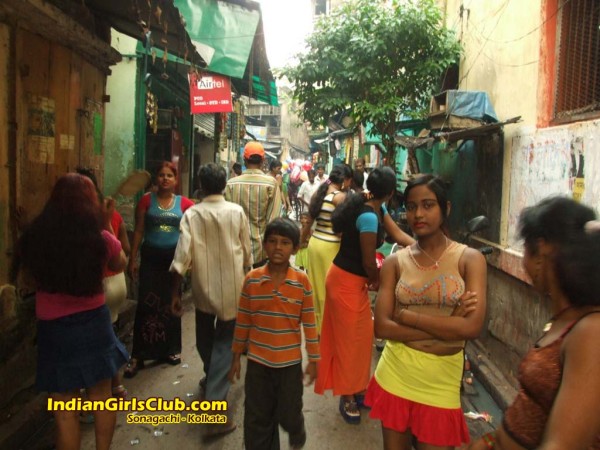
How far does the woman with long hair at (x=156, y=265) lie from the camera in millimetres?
4293

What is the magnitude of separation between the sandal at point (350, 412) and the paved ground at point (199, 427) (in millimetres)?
43

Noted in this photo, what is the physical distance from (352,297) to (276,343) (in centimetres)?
97

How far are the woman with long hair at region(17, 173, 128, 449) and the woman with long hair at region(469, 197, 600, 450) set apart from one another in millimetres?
2134

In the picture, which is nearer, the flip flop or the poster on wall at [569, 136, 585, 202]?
the flip flop

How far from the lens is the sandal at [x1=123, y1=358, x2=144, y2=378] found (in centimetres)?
437

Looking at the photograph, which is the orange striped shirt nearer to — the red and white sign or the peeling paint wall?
the peeling paint wall

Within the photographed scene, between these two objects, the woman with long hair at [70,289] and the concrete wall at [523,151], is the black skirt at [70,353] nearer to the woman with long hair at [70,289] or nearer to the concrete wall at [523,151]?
the woman with long hair at [70,289]

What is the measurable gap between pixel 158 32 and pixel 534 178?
4250mm

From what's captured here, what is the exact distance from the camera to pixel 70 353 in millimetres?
2588

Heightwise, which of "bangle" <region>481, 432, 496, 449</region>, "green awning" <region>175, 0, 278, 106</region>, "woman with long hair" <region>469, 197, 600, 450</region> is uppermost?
"green awning" <region>175, 0, 278, 106</region>

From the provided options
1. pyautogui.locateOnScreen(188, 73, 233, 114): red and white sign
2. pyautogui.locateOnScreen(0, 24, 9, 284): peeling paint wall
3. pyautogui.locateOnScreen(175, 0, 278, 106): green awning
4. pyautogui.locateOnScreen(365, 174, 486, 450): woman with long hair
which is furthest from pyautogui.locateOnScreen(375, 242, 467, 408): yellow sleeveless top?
pyautogui.locateOnScreen(188, 73, 233, 114): red and white sign

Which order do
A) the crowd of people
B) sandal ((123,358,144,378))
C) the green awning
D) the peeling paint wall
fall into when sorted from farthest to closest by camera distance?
the green awning, sandal ((123,358,144,378)), the peeling paint wall, the crowd of people

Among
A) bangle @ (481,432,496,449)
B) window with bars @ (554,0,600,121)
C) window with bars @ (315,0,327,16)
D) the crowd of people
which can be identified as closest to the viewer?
the crowd of people

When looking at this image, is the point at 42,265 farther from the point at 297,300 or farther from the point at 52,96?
the point at 52,96
